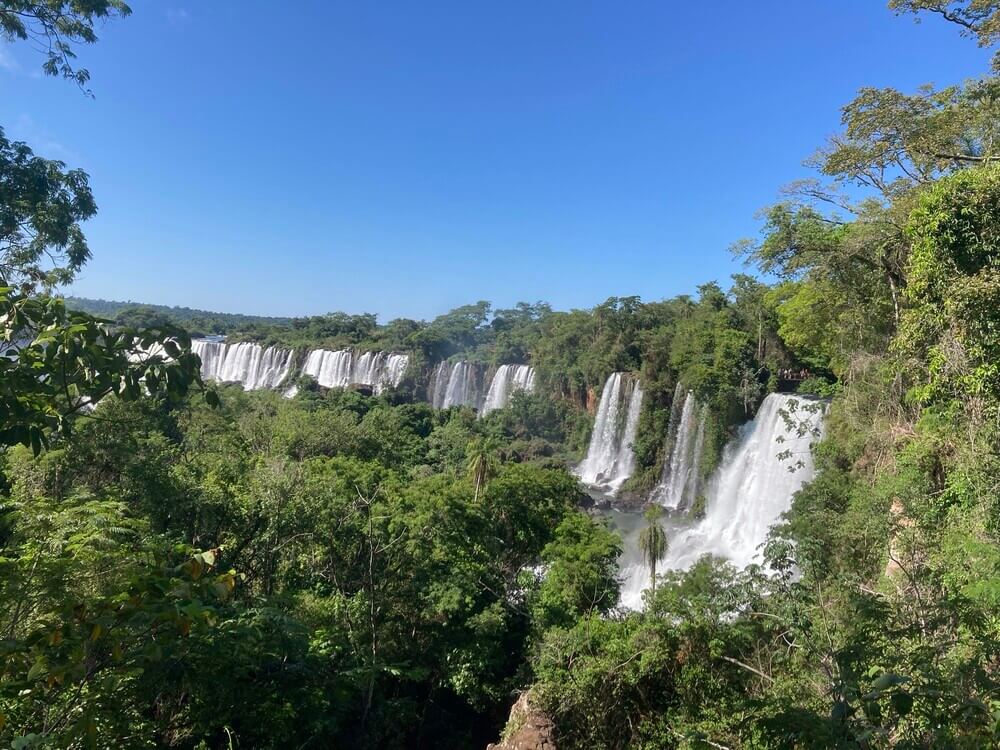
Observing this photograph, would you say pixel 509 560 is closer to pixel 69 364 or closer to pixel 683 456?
pixel 683 456

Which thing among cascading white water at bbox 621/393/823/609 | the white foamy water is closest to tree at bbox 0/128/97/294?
cascading white water at bbox 621/393/823/609

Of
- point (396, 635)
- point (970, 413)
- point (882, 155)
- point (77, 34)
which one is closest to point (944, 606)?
point (970, 413)

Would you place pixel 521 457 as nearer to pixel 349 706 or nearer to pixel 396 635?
pixel 396 635

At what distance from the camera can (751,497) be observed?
18438mm

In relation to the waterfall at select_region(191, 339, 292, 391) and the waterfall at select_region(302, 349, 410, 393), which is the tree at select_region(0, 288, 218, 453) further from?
the waterfall at select_region(191, 339, 292, 391)

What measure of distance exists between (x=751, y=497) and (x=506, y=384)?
2355 centimetres

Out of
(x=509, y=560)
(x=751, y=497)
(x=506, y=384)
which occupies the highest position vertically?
(x=506, y=384)

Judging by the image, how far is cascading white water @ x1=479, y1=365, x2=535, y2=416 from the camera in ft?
127

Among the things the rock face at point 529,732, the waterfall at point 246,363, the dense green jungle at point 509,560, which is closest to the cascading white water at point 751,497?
the dense green jungle at point 509,560

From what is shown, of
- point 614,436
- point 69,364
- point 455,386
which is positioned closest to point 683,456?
point 614,436

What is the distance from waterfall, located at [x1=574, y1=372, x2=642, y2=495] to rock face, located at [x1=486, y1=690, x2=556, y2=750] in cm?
2045

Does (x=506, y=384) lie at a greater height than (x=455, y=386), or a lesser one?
greater

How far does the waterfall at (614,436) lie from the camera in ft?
94.5

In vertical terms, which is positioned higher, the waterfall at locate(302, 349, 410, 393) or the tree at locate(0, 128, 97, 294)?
the waterfall at locate(302, 349, 410, 393)
